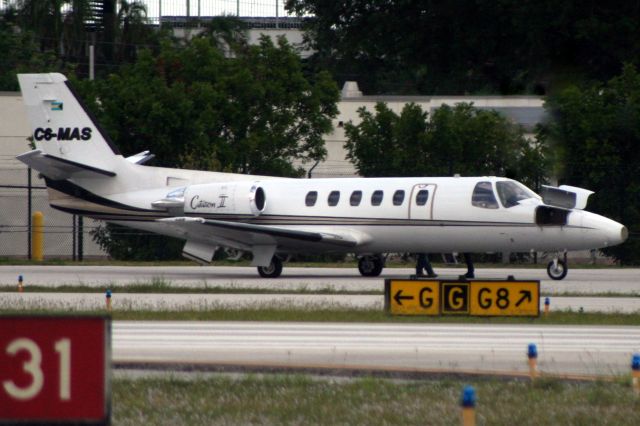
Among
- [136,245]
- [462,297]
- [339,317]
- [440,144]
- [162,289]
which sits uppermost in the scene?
[440,144]

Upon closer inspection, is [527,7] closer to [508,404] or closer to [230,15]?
[508,404]

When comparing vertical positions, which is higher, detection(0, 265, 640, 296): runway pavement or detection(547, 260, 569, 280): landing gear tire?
detection(547, 260, 569, 280): landing gear tire

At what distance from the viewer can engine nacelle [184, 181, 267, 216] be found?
30.0 metres

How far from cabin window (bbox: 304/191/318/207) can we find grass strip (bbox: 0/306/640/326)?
10042mm

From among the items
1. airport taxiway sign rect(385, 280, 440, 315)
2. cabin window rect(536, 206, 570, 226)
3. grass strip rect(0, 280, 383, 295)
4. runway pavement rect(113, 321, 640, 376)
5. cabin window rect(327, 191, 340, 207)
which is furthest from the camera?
cabin window rect(327, 191, 340, 207)

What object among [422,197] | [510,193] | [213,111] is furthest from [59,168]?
[213,111]

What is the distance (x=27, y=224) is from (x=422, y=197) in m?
17.4

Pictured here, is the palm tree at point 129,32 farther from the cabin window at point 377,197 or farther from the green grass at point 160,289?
the green grass at point 160,289

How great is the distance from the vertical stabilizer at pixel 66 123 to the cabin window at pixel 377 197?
263 inches

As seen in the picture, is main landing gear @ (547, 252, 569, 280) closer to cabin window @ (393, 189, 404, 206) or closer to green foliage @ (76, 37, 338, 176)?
cabin window @ (393, 189, 404, 206)

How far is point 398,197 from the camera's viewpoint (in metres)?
28.8

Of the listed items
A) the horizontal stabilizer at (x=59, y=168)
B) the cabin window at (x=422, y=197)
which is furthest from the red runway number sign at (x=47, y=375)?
the horizontal stabilizer at (x=59, y=168)

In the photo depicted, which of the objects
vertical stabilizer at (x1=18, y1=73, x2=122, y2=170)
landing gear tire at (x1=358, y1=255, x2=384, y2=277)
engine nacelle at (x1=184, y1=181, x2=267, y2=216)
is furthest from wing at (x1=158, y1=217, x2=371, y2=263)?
vertical stabilizer at (x1=18, y1=73, x2=122, y2=170)

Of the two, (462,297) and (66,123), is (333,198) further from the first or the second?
(462,297)
